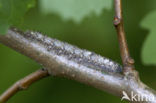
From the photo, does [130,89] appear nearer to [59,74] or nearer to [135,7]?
[59,74]

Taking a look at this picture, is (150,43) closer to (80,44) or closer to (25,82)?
(80,44)

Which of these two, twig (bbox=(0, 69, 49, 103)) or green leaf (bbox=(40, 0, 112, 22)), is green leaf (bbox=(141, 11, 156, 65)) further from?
twig (bbox=(0, 69, 49, 103))

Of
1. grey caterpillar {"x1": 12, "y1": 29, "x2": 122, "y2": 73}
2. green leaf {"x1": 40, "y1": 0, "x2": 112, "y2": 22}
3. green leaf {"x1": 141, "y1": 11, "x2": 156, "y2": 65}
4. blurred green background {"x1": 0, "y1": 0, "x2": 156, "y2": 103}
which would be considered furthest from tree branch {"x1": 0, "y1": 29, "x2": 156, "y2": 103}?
blurred green background {"x1": 0, "y1": 0, "x2": 156, "y2": 103}

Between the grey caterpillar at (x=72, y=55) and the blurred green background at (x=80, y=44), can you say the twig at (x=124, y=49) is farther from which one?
the blurred green background at (x=80, y=44)

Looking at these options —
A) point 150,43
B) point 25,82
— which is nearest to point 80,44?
point 150,43

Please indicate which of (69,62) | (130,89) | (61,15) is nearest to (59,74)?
(69,62)

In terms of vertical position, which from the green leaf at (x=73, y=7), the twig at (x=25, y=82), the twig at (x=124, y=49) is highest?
the green leaf at (x=73, y=7)

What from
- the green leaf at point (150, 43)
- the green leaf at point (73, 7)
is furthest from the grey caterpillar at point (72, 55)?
the green leaf at point (150, 43)
